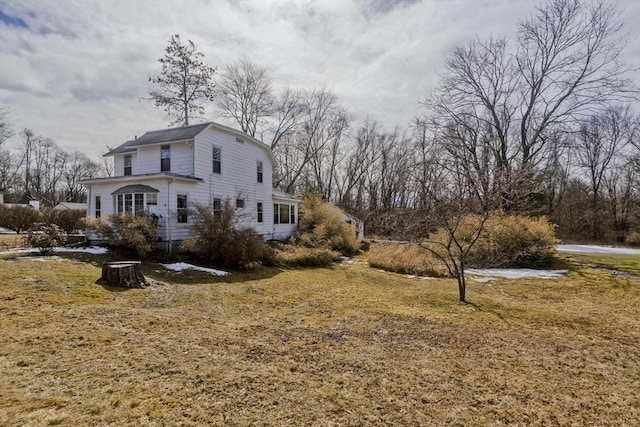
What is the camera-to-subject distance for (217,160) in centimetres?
1565

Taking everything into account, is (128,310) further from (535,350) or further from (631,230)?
(631,230)

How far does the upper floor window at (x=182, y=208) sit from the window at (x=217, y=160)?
7.54 ft

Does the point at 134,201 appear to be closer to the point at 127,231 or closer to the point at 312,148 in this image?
the point at 127,231

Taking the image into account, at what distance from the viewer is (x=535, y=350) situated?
4312 mm

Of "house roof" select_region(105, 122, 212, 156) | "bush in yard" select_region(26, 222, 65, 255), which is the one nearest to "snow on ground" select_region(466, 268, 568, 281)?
"house roof" select_region(105, 122, 212, 156)

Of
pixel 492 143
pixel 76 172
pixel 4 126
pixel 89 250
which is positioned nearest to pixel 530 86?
pixel 492 143

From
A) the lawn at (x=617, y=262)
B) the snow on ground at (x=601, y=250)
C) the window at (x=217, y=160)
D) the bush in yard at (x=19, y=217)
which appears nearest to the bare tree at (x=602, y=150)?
the snow on ground at (x=601, y=250)

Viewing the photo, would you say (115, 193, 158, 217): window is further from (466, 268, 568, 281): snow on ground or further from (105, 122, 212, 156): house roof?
(466, 268, 568, 281): snow on ground

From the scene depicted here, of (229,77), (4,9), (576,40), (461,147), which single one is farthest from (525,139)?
(229,77)

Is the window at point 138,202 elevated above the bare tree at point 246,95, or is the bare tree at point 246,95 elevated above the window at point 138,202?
the bare tree at point 246,95

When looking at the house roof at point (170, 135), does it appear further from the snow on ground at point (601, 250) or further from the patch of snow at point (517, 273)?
the snow on ground at point (601, 250)

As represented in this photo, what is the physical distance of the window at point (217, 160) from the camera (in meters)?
15.5

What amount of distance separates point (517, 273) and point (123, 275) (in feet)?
41.0

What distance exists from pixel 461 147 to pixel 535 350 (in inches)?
697
